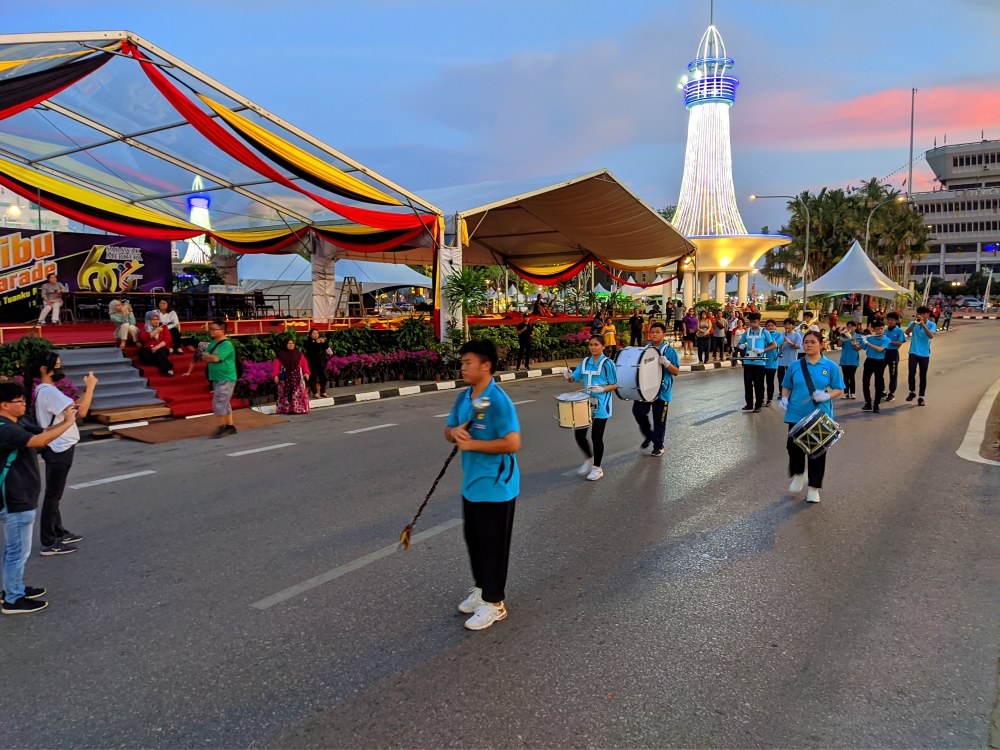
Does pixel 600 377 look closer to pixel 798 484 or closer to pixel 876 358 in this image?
pixel 798 484

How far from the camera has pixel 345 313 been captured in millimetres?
24375

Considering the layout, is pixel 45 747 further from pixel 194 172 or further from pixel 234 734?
pixel 194 172

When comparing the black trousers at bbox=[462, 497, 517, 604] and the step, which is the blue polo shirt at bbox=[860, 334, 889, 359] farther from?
the step

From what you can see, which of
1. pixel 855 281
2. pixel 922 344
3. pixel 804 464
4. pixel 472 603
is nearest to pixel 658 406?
pixel 804 464

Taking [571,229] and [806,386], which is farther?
[571,229]

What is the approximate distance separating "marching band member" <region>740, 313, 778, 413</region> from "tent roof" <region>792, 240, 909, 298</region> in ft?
73.3

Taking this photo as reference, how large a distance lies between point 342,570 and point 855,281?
32718 millimetres

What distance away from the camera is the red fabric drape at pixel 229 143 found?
37.8 ft

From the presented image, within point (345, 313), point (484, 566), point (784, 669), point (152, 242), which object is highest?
point (152, 242)

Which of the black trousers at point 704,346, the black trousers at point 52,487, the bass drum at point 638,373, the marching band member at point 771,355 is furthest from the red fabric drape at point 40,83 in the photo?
the black trousers at point 704,346

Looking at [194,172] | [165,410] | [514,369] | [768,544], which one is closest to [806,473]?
[768,544]

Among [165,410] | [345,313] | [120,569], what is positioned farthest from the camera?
[345,313]

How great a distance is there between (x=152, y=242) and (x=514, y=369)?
11850 mm

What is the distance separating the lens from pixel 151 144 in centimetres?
1521
